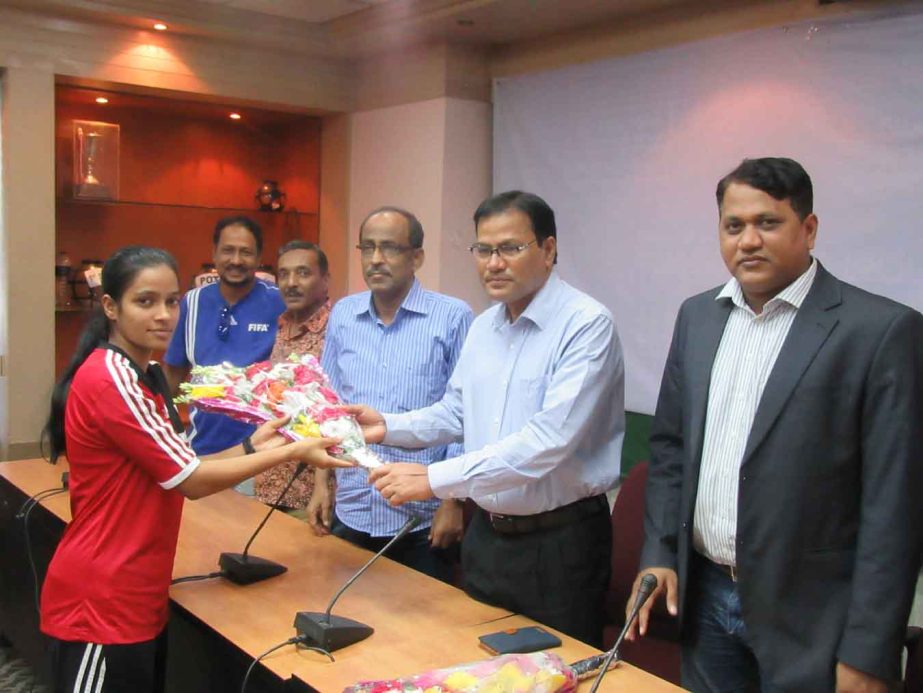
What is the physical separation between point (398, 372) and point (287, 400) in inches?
21.3

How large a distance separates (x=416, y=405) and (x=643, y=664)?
3.56 feet

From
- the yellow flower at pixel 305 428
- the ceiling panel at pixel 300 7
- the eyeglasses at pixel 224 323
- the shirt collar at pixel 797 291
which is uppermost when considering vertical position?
the ceiling panel at pixel 300 7

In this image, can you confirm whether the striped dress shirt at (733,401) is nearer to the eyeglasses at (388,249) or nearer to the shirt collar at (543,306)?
the shirt collar at (543,306)

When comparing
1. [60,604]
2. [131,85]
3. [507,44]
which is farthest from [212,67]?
[60,604]

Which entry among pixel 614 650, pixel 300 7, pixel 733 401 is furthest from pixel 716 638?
pixel 300 7

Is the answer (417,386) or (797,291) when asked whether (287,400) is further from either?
(797,291)

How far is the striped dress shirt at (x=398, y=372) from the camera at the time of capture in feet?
8.68

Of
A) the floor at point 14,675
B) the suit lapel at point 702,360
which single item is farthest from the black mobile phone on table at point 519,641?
the floor at point 14,675

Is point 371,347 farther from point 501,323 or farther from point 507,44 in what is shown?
point 507,44

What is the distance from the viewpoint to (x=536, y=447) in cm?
197

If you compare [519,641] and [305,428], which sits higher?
[305,428]

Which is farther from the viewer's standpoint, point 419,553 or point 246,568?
point 419,553

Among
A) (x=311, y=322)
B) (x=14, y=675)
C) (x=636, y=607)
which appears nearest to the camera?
(x=636, y=607)

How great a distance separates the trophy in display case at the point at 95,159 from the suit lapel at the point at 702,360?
4.15 metres
